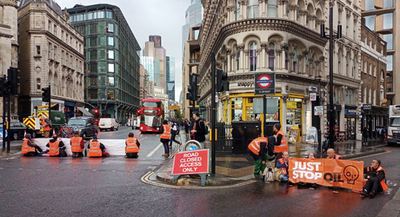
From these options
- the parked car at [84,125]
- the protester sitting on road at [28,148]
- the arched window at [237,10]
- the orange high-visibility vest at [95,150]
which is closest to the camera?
the orange high-visibility vest at [95,150]

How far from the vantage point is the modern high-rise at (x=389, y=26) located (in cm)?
5309

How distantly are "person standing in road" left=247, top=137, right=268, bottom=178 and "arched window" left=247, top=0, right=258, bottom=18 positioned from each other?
55.4ft

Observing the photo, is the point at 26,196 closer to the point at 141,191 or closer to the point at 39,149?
the point at 141,191

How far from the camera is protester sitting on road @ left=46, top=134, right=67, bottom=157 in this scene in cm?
1487

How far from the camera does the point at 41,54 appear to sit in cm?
4872

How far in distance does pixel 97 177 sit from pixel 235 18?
19.0m

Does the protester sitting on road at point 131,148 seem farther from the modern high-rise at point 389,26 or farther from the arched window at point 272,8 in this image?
the modern high-rise at point 389,26

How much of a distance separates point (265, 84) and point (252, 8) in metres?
13.4

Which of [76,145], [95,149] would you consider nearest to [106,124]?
[76,145]

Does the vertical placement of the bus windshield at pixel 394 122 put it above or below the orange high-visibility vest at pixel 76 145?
above

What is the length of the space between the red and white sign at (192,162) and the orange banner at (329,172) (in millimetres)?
2419

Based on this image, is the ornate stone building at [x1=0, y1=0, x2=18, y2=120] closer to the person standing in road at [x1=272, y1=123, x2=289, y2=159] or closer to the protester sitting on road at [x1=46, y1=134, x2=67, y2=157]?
the protester sitting on road at [x1=46, y1=134, x2=67, y2=157]

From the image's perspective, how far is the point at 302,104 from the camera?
2694 cm

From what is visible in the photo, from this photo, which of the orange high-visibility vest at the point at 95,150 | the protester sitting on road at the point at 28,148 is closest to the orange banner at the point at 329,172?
the orange high-visibility vest at the point at 95,150
